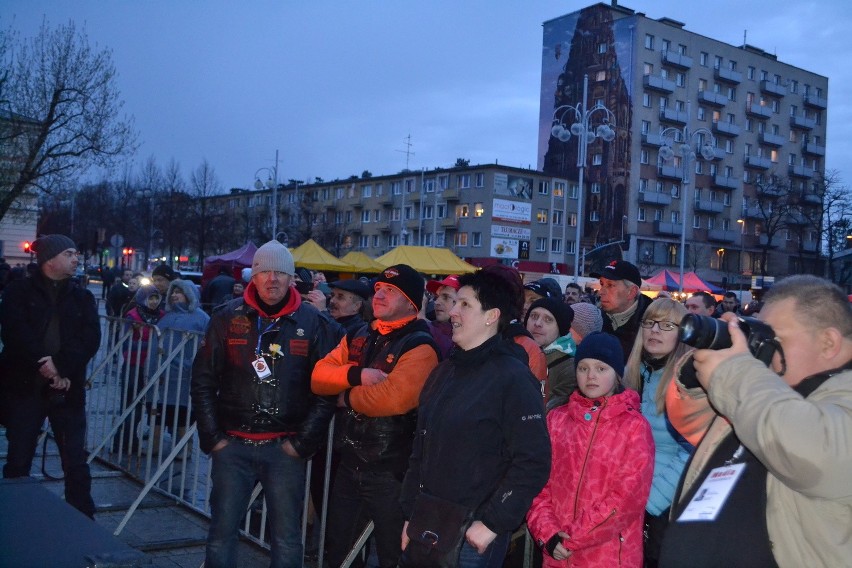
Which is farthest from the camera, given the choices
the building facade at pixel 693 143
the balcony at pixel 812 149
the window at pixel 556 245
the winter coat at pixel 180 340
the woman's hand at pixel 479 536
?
the balcony at pixel 812 149

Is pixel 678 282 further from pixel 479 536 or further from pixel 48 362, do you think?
pixel 479 536

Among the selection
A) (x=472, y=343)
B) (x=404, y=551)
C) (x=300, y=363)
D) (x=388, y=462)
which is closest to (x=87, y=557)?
(x=404, y=551)

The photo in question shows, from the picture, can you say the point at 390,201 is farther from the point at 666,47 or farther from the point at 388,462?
the point at 388,462

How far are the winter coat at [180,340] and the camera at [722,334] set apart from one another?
4.80 m

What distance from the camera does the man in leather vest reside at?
13.4 feet

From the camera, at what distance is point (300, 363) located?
461 centimetres

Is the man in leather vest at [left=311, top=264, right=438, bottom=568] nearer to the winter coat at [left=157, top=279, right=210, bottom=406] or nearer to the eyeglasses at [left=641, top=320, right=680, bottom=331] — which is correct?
the eyeglasses at [left=641, top=320, right=680, bottom=331]

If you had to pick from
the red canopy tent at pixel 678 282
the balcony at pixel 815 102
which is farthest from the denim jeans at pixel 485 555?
the balcony at pixel 815 102

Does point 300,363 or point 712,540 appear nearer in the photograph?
point 712,540

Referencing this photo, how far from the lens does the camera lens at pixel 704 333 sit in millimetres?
2174

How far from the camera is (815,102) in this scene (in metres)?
79.4

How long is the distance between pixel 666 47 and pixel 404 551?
2792 inches

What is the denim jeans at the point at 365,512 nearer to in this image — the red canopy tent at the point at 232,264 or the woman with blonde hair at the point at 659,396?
the woman with blonde hair at the point at 659,396

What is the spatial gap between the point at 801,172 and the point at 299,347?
85.1m
